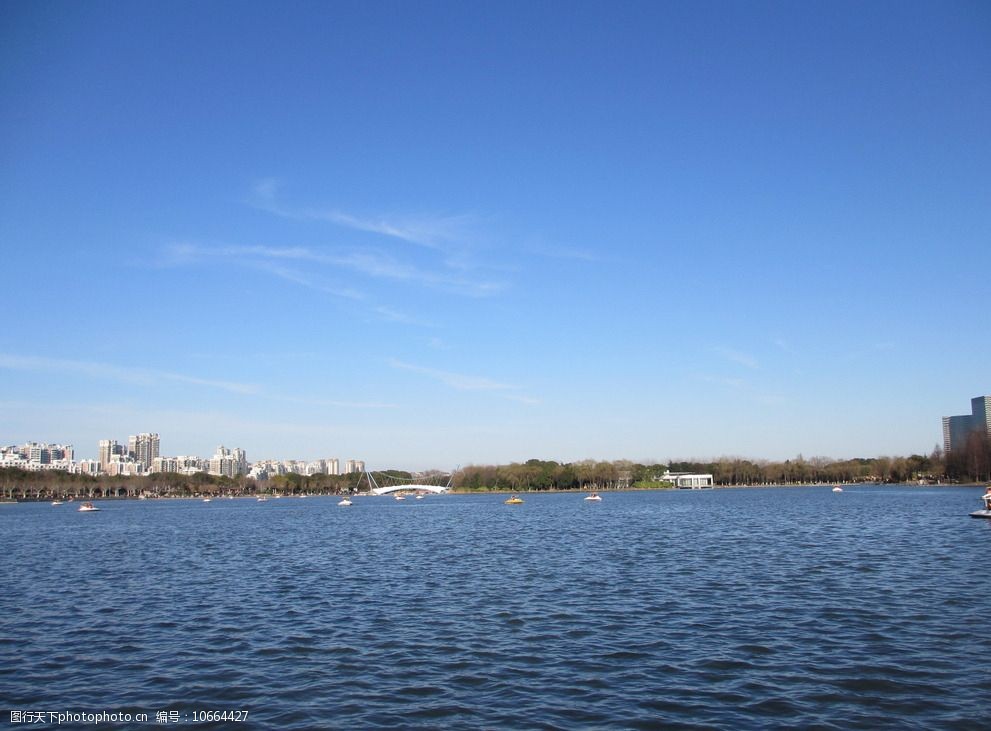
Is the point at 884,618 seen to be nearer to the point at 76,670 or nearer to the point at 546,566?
the point at 546,566

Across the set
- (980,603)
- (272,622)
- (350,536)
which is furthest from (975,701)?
(350,536)

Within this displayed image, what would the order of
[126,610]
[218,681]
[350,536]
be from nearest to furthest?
[218,681] → [126,610] → [350,536]

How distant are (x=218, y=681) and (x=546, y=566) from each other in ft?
82.5

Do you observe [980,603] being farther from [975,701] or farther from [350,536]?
[350,536]

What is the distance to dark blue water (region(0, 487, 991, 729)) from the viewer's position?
652 inches

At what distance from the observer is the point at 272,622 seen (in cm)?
2697

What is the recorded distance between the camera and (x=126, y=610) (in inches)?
1199

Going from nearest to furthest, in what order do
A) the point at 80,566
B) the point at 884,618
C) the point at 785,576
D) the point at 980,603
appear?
1. the point at 884,618
2. the point at 980,603
3. the point at 785,576
4. the point at 80,566

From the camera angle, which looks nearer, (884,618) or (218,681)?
(218,681)

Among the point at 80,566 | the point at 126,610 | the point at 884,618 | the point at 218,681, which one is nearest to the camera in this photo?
the point at 218,681

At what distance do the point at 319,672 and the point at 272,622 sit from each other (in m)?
8.03

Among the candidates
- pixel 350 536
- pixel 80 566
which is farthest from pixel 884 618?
pixel 350 536

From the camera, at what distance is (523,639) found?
2333 centimetres

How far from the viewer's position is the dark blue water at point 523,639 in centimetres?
1656
